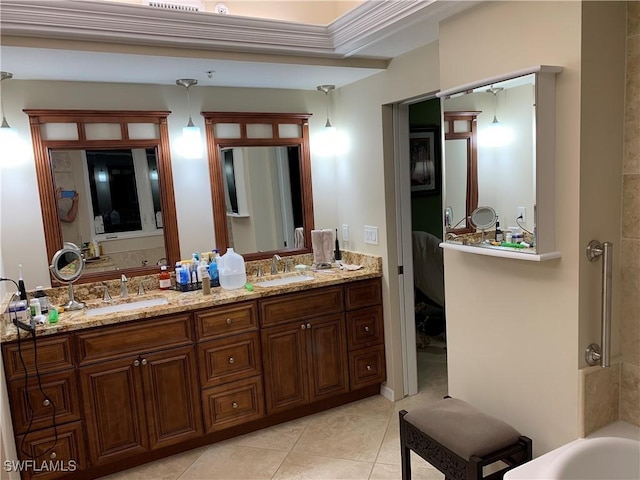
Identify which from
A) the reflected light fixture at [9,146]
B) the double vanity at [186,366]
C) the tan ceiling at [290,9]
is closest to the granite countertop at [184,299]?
the double vanity at [186,366]

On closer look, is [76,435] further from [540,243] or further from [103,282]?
[540,243]

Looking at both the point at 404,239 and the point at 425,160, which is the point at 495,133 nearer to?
the point at 404,239

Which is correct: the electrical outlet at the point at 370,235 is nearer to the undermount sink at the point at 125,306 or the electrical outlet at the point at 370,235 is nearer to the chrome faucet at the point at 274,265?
the chrome faucet at the point at 274,265

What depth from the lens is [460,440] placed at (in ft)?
6.39

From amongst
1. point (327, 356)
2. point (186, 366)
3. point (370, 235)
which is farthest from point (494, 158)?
point (186, 366)

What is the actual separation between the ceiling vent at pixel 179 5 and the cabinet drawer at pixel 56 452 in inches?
86.7

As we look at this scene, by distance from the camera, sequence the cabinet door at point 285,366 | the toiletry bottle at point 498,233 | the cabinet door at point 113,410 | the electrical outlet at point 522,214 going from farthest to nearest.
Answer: the cabinet door at point 285,366 < the cabinet door at point 113,410 < the toiletry bottle at point 498,233 < the electrical outlet at point 522,214

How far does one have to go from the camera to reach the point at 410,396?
3482 mm

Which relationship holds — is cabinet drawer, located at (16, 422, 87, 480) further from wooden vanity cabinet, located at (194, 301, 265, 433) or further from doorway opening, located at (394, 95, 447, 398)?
doorway opening, located at (394, 95, 447, 398)

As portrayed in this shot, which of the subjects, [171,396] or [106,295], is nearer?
[171,396]

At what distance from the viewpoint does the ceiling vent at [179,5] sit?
2.40 m

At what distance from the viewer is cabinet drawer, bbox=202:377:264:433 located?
2887 mm

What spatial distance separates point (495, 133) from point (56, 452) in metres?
2.68

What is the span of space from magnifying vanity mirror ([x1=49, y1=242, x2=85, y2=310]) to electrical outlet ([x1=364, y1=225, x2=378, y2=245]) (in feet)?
6.09
